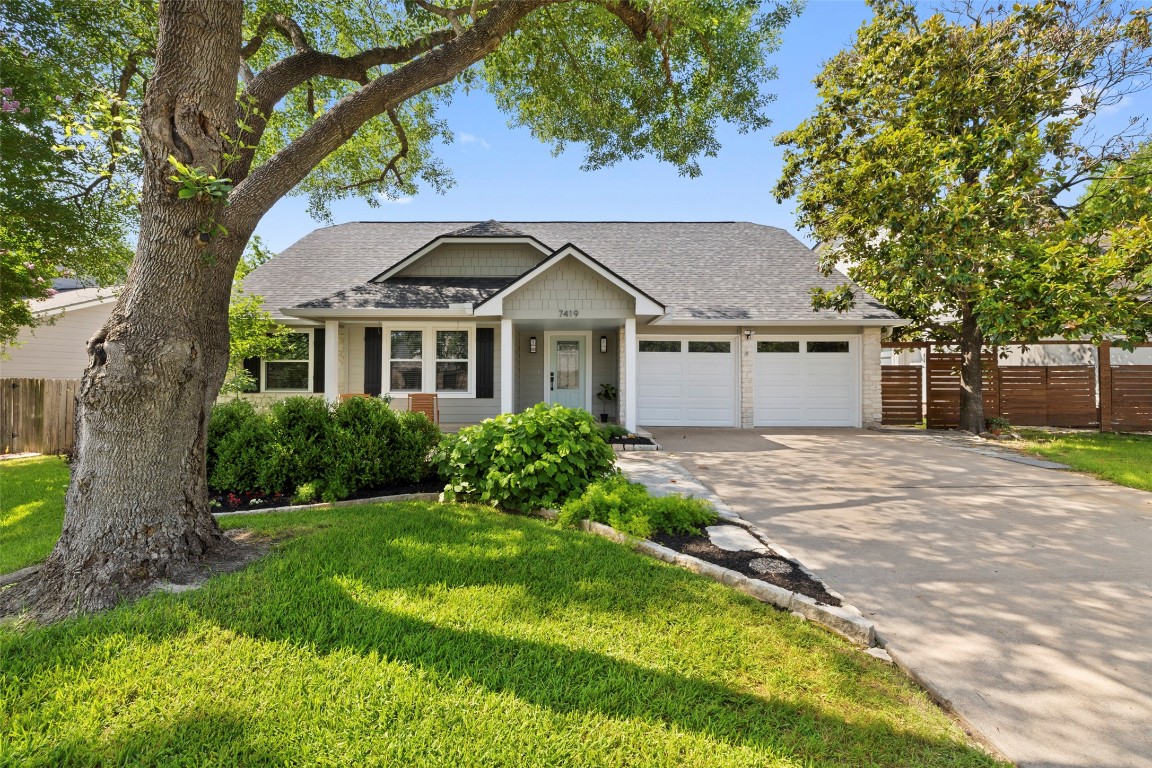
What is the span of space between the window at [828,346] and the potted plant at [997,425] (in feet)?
12.4

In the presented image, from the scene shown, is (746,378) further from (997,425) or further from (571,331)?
(997,425)

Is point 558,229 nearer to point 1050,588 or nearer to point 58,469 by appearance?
point 58,469

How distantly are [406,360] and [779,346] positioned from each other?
9.79 metres

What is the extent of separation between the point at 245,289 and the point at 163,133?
11.0 metres

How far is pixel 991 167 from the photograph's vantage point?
28.3 ft

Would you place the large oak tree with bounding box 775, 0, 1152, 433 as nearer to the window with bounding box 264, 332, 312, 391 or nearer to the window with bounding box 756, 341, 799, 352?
the window with bounding box 756, 341, 799, 352

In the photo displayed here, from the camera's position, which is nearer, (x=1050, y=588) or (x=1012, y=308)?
(x=1050, y=588)

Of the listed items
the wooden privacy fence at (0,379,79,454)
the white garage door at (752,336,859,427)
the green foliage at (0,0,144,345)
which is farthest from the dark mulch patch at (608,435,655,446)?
the wooden privacy fence at (0,379,79,454)

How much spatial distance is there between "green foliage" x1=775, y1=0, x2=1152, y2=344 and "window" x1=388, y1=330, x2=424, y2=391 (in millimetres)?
9828

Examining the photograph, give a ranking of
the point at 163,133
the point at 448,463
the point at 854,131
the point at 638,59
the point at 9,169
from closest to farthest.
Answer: the point at 163,133 < the point at 448,463 < the point at 9,169 < the point at 638,59 < the point at 854,131

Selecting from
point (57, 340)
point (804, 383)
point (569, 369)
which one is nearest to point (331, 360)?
point (569, 369)

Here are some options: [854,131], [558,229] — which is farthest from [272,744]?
[558,229]

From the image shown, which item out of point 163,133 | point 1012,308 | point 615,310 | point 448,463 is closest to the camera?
point 163,133

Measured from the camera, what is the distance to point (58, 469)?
6.97 metres
